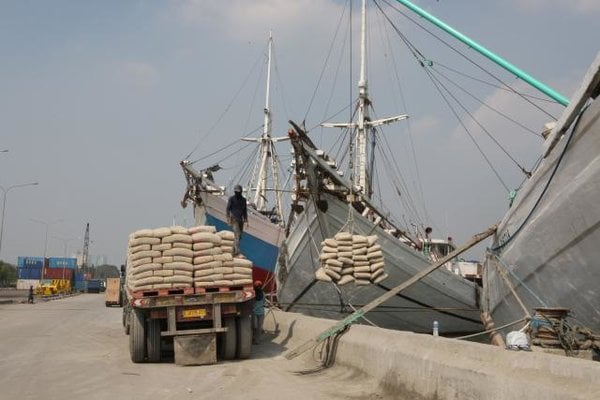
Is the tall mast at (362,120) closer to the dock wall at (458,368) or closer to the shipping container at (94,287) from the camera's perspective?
the dock wall at (458,368)

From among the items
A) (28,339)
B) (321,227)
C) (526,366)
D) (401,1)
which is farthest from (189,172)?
(526,366)

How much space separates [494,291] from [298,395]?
5947mm

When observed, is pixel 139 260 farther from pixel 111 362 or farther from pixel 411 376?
pixel 411 376

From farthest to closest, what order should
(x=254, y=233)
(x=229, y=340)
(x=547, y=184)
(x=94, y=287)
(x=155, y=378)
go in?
(x=94, y=287)
(x=254, y=233)
(x=229, y=340)
(x=547, y=184)
(x=155, y=378)

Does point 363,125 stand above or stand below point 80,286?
above

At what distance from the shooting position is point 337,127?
128 ft

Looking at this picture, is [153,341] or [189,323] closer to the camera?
[153,341]

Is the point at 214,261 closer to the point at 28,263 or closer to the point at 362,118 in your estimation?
the point at 362,118

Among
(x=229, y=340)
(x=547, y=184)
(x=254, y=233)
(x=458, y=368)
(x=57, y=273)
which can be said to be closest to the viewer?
(x=458, y=368)

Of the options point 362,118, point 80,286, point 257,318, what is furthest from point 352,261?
point 80,286

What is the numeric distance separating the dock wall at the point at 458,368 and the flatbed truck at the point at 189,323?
2046 mm

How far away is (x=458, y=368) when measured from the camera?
19.2 feet

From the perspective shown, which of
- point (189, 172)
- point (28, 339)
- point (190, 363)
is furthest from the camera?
point (189, 172)

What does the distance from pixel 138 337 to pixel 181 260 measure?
1.44 m
